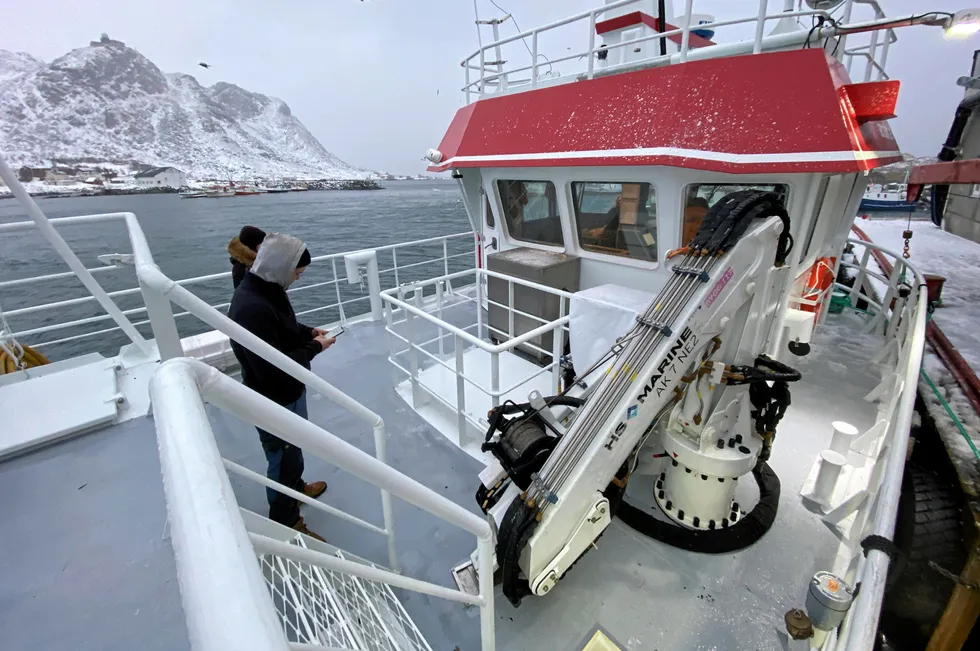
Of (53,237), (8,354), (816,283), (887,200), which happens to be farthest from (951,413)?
(887,200)

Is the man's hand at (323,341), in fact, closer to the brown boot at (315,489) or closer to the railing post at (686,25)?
the brown boot at (315,489)

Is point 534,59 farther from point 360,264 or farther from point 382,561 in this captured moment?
point 382,561

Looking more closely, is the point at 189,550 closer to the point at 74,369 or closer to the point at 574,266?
the point at 574,266

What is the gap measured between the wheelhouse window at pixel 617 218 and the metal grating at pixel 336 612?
3.25m

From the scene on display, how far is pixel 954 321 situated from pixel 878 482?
16.1 feet

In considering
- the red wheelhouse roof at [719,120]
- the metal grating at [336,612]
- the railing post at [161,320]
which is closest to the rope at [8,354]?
the railing post at [161,320]

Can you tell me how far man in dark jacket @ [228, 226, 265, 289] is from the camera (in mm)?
2713

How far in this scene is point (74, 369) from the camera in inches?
143

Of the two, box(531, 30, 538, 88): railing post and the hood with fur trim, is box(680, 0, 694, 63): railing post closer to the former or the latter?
box(531, 30, 538, 88): railing post

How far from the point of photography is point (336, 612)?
160 cm

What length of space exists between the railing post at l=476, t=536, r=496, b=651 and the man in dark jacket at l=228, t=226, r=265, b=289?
214 cm

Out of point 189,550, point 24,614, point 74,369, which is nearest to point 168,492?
point 189,550

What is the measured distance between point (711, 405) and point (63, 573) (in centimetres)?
353

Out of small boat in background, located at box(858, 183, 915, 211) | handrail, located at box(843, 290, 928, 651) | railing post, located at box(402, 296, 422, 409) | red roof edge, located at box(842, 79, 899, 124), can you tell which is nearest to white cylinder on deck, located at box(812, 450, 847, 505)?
handrail, located at box(843, 290, 928, 651)
